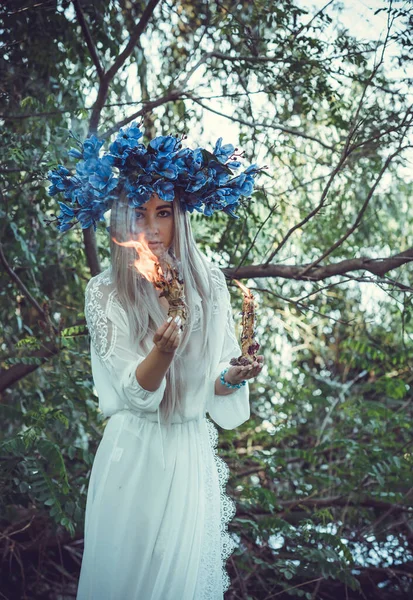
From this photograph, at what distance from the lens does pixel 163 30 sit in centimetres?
476

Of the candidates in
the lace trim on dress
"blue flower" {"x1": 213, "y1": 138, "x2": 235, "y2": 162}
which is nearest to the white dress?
the lace trim on dress

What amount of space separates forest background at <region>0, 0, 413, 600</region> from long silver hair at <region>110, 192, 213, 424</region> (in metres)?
0.71

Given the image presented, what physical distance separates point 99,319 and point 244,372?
0.52 metres

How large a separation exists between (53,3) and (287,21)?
1181 millimetres

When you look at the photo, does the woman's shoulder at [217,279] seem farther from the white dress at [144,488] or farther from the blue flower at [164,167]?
the blue flower at [164,167]

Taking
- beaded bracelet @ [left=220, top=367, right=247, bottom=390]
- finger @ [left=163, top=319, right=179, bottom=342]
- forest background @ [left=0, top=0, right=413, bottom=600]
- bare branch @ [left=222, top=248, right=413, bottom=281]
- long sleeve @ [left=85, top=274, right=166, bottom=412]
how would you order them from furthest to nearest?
1. forest background @ [left=0, top=0, right=413, bottom=600]
2. bare branch @ [left=222, top=248, right=413, bottom=281]
3. beaded bracelet @ [left=220, top=367, right=247, bottom=390]
4. long sleeve @ [left=85, top=274, right=166, bottom=412]
5. finger @ [left=163, top=319, right=179, bottom=342]

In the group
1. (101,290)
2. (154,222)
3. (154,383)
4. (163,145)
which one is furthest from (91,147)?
(154,383)

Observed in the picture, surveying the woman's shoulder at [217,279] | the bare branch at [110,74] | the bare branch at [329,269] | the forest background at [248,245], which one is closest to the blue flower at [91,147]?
the woman's shoulder at [217,279]

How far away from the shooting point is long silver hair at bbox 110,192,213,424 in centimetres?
261

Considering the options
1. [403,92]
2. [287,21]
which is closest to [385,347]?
[403,92]

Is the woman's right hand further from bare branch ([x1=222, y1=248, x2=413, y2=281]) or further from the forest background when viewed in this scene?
bare branch ([x1=222, y1=248, x2=413, y2=281])

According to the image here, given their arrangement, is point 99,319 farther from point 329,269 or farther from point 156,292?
point 329,269

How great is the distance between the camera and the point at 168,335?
224 centimetres

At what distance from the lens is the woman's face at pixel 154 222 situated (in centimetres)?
270
